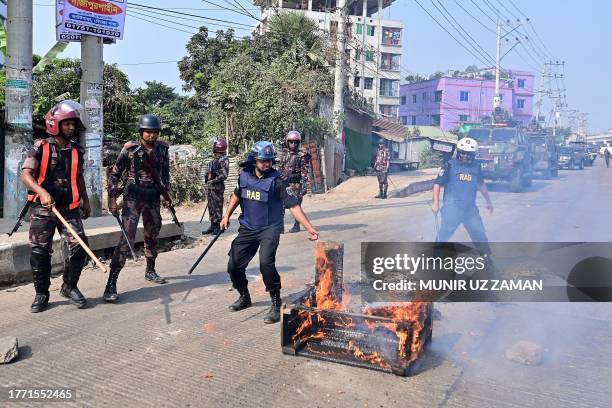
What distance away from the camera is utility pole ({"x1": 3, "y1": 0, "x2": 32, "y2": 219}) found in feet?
25.4

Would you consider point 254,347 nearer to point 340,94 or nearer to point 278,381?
point 278,381

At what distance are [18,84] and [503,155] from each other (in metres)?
15.7

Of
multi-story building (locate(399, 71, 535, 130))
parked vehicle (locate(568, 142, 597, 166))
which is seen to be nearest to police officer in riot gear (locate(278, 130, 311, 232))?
parked vehicle (locate(568, 142, 597, 166))

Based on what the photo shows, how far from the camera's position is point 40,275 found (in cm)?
507

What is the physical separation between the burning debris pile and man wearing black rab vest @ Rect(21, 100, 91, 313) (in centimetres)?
245

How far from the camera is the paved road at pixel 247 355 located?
348cm

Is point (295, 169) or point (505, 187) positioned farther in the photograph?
point (505, 187)

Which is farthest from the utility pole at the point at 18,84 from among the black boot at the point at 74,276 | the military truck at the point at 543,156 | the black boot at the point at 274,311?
the military truck at the point at 543,156

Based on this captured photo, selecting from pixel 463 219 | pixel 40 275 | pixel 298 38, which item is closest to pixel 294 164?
pixel 463 219

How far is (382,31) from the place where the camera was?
5616 centimetres

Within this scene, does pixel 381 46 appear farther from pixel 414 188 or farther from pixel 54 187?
pixel 54 187

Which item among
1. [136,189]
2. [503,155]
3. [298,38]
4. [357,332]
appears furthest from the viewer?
[298,38]

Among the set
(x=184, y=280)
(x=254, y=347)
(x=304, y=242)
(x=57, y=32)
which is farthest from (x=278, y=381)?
(x=57, y=32)

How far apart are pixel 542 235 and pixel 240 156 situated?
31.5ft
